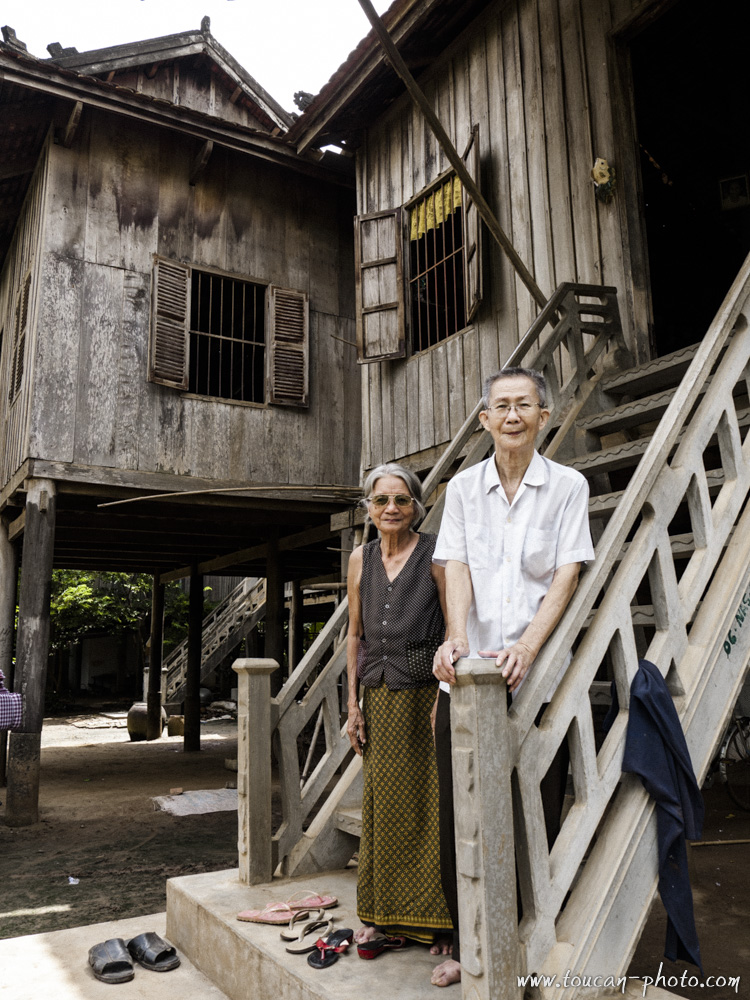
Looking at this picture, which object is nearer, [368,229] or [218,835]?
[218,835]

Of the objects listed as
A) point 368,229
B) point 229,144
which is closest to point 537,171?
point 368,229

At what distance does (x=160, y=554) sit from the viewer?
1353 cm

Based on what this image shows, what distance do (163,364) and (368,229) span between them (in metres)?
2.73

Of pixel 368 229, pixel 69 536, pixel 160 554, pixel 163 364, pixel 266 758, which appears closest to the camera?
pixel 266 758

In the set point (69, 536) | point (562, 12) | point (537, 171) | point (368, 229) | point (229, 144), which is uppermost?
point (229, 144)

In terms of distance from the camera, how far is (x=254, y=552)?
12.3m

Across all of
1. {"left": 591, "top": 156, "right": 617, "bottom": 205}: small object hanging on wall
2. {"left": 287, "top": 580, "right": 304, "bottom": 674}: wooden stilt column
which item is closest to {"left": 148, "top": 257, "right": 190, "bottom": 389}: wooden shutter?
{"left": 591, "top": 156, "right": 617, "bottom": 205}: small object hanging on wall

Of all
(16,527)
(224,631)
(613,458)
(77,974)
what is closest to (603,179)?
(613,458)

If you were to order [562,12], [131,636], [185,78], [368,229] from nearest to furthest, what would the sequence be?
[562,12], [368,229], [185,78], [131,636]

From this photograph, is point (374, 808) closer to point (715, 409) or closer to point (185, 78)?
point (715, 409)

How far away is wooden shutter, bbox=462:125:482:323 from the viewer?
6.37 metres

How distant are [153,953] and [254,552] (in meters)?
9.01

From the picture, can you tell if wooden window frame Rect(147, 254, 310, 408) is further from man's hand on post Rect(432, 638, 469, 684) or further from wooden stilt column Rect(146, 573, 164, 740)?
wooden stilt column Rect(146, 573, 164, 740)

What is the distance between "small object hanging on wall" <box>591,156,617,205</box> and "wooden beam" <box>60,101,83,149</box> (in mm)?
5711
